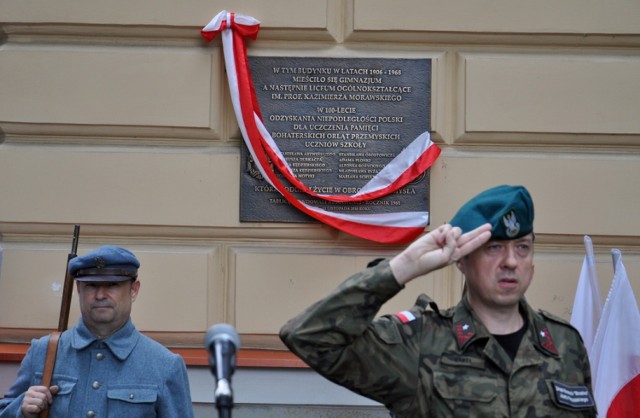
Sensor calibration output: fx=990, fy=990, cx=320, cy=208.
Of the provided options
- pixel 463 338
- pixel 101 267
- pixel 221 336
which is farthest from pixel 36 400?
pixel 463 338

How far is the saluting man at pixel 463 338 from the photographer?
2789 millimetres

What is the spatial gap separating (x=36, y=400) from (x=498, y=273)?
187cm

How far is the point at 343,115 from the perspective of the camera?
5.44m

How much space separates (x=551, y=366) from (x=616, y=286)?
2288 millimetres

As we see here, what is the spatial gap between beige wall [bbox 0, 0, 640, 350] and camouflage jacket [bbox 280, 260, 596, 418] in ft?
7.99

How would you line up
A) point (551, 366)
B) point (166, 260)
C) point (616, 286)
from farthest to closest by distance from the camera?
point (166, 260) < point (616, 286) < point (551, 366)

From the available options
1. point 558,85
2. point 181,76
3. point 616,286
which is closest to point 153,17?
point 181,76

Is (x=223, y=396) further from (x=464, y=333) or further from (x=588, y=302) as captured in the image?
(x=588, y=302)

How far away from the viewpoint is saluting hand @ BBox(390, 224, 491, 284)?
2760 millimetres

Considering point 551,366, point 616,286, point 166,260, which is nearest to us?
point 551,366

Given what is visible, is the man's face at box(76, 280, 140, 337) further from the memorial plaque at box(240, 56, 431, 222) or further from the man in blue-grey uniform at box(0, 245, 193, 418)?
the memorial plaque at box(240, 56, 431, 222)

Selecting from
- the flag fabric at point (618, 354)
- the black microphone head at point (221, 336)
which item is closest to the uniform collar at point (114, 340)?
the black microphone head at point (221, 336)

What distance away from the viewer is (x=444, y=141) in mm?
5461

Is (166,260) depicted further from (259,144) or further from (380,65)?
(380,65)
